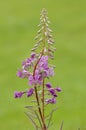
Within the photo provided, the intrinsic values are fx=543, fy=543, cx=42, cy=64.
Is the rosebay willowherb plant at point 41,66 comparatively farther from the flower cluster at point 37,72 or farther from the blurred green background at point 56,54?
the blurred green background at point 56,54

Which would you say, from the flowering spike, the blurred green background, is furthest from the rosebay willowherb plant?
the blurred green background

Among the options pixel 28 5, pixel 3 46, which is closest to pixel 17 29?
pixel 3 46

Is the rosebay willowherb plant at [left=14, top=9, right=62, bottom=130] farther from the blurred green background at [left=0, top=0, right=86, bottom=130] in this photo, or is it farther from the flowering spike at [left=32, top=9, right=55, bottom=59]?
the blurred green background at [left=0, top=0, right=86, bottom=130]

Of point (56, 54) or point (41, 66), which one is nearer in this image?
point (41, 66)

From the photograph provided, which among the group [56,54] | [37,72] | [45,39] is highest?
[56,54]

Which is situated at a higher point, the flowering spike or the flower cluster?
the flowering spike

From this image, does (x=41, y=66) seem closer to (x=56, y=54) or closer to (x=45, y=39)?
(x=45, y=39)

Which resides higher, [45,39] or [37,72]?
[45,39]

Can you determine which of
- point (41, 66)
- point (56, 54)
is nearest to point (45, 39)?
point (41, 66)

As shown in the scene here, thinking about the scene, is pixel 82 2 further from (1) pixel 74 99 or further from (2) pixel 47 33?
(2) pixel 47 33
